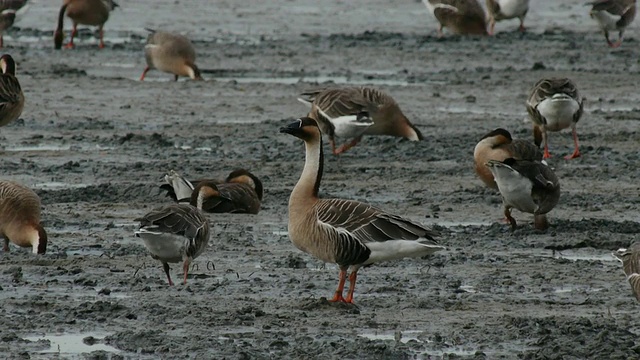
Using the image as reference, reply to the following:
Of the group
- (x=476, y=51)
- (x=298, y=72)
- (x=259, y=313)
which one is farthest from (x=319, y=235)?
(x=476, y=51)

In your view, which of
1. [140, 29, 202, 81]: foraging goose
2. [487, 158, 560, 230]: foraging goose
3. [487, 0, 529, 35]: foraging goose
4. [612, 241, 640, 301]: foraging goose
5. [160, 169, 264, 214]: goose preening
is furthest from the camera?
[487, 0, 529, 35]: foraging goose

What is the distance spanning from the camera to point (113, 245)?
11680 millimetres

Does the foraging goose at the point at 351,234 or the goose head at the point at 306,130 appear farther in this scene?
the goose head at the point at 306,130

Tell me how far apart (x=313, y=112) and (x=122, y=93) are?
469 centimetres

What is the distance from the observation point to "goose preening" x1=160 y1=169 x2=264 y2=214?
43.8 feet

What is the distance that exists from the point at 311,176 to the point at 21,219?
2.69 meters

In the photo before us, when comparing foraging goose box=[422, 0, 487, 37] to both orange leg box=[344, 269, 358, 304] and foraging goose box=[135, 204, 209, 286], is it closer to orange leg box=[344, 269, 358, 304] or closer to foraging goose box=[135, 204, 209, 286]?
Result: foraging goose box=[135, 204, 209, 286]

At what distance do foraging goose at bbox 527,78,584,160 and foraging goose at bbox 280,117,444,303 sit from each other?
717cm

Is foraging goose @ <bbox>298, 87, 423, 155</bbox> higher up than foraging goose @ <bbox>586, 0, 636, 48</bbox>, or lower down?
lower down

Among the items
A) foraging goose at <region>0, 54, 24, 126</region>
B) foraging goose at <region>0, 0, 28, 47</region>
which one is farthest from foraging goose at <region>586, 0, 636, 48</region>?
foraging goose at <region>0, 54, 24, 126</region>

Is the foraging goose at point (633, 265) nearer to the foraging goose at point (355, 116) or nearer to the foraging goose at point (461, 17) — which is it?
the foraging goose at point (355, 116)

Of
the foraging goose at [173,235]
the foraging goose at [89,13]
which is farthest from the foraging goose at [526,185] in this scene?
the foraging goose at [89,13]

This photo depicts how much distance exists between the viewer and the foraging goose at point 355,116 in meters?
17.2

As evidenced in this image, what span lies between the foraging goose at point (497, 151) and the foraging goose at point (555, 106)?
286 cm
